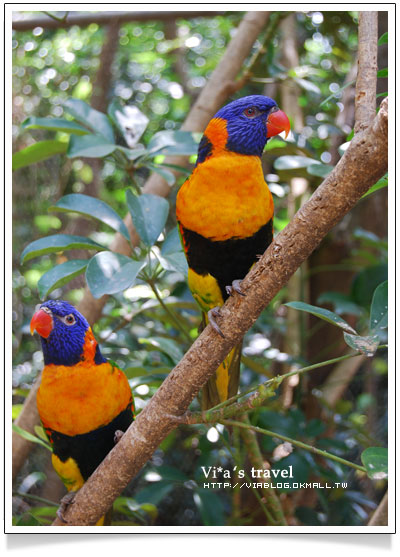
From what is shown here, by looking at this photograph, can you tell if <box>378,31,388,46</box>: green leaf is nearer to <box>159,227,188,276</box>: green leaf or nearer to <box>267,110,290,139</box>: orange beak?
<box>267,110,290,139</box>: orange beak

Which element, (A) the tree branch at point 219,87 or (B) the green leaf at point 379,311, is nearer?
(B) the green leaf at point 379,311

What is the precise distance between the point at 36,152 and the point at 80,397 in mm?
901

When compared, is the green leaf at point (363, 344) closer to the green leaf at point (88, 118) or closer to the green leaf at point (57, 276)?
the green leaf at point (57, 276)

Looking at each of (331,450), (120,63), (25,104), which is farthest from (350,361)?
(120,63)

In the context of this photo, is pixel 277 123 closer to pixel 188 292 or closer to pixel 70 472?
pixel 188 292

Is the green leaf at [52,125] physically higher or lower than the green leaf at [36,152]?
higher

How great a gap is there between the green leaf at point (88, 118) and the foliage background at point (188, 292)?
349 mm

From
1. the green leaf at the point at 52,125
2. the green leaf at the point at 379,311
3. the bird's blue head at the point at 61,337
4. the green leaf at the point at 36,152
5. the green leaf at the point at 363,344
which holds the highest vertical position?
the green leaf at the point at 52,125

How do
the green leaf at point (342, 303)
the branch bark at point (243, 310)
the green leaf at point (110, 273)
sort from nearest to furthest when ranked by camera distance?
the branch bark at point (243, 310) < the green leaf at point (110, 273) < the green leaf at point (342, 303)

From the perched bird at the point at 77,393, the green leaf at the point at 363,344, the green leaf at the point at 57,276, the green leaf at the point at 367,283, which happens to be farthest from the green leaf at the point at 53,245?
the green leaf at the point at 367,283

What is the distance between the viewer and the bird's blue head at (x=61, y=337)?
1569 millimetres

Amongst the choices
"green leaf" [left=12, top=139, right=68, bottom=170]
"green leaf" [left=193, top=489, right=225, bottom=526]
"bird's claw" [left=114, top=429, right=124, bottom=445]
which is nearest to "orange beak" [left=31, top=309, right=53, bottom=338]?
"bird's claw" [left=114, top=429, right=124, bottom=445]

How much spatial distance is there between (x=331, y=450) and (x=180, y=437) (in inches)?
24.9
